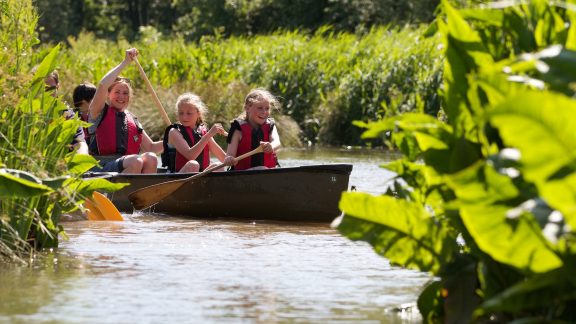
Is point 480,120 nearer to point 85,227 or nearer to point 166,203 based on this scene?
point 85,227

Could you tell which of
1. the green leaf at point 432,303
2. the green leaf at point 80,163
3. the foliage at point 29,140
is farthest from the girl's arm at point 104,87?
the green leaf at point 432,303

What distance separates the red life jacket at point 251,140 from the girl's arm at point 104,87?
1090mm

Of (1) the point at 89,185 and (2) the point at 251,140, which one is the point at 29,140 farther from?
(2) the point at 251,140

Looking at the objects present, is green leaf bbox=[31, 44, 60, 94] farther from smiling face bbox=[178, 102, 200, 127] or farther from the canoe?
smiling face bbox=[178, 102, 200, 127]

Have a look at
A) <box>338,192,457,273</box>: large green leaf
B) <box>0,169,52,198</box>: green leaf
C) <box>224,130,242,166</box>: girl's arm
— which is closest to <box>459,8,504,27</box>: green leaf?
<box>338,192,457,273</box>: large green leaf

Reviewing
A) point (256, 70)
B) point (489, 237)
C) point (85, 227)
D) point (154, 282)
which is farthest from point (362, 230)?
point (256, 70)

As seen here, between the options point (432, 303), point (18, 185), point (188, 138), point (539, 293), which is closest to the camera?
point (539, 293)

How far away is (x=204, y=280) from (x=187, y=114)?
4.88m

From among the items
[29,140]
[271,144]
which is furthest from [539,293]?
[271,144]

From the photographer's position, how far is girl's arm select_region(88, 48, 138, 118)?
10.9m

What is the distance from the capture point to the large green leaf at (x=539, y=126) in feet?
10.9

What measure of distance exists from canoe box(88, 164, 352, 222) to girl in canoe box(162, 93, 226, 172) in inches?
18.4

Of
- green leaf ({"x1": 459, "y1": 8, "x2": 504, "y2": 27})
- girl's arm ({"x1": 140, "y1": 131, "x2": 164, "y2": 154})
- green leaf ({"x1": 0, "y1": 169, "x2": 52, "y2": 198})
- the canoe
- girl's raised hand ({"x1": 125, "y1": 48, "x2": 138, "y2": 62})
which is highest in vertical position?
green leaf ({"x1": 459, "y1": 8, "x2": 504, "y2": 27})

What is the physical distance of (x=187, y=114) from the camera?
1123 cm
